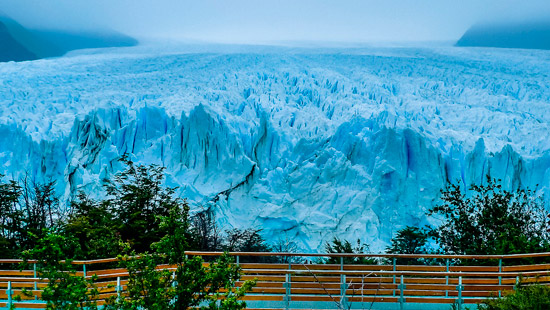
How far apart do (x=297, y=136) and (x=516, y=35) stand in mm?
14497

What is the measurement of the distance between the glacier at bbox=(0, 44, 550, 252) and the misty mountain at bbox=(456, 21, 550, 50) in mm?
4020

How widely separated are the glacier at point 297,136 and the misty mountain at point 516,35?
4020 mm

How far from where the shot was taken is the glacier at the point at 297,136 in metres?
15.2

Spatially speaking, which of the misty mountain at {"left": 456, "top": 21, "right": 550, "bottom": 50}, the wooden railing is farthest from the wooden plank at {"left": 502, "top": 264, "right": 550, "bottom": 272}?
the misty mountain at {"left": 456, "top": 21, "right": 550, "bottom": 50}

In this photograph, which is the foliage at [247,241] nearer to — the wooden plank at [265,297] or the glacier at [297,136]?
the glacier at [297,136]

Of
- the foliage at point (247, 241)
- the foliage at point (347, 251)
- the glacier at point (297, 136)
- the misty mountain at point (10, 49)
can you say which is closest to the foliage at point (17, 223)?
the glacier at point (297, 136)

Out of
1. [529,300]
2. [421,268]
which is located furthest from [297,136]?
[529,300]

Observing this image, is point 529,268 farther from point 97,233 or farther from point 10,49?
point 10,49

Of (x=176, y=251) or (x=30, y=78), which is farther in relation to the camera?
(x=30, y=78)

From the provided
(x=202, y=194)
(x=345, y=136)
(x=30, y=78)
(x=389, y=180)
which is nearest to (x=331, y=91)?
(x=345, y=136)

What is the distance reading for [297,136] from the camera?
1681 centimetres

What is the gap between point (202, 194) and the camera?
16.1 metres

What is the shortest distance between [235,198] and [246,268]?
8746 mm

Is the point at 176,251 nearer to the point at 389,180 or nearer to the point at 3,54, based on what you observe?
the point at 389,180
